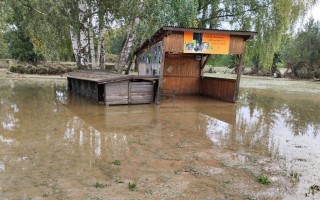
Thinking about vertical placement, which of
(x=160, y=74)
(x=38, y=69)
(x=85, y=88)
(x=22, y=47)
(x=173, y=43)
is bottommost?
(x=85, y=88)

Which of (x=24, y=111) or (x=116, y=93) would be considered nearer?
(x=24, y=111)

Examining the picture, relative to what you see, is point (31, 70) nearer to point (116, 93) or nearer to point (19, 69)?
point (19, 69)

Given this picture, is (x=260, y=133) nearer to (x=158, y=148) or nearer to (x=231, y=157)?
(x=231, y=157)

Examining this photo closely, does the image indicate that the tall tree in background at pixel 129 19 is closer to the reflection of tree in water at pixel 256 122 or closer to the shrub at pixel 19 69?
the reflection of tree in water at pixel 256 122

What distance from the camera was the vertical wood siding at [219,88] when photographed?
1284cm

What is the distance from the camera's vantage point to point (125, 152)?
5480 millimetres

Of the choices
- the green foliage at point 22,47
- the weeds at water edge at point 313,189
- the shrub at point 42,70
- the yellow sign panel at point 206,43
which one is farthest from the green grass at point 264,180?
the green foliage at point 22,47

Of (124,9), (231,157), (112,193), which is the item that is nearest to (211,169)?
(231,157)

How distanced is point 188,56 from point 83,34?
5.36m

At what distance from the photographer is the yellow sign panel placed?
1116 centimetres

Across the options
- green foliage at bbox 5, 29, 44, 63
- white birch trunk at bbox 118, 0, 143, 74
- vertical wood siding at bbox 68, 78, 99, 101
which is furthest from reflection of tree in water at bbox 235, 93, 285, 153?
green foliage at bbox 5, 29, 44, 63

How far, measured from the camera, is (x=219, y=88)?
1391cm

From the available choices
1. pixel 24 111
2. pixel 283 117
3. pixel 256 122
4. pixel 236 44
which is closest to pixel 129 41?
pixel 236 44

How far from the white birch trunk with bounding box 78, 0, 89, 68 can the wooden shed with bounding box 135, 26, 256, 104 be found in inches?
115
